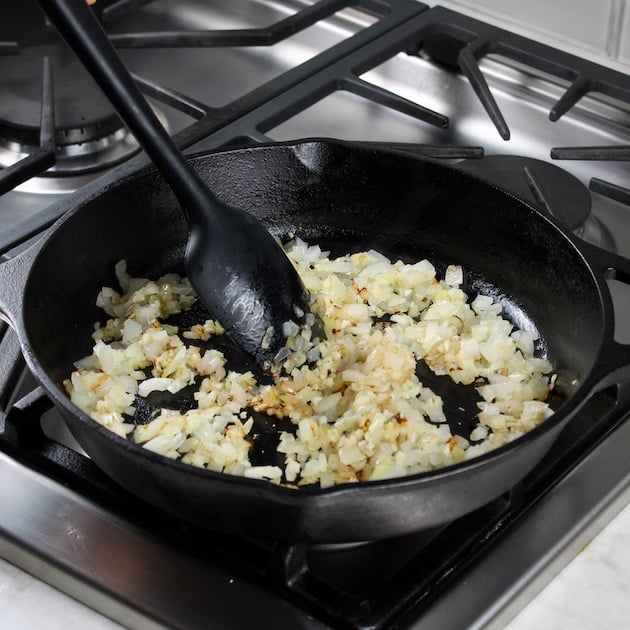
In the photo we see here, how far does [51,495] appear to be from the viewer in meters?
0.81

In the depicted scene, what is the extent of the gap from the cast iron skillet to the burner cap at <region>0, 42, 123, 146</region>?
232 mm

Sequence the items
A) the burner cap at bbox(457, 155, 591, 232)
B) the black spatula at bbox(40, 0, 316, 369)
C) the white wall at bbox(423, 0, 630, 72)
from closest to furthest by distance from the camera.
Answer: the black spatula at bbox(40, 0, 316, 369) → the burner cap at bbox(457, 155, 591, 232) → the white wall at bbox(423, 0, 630, 72)

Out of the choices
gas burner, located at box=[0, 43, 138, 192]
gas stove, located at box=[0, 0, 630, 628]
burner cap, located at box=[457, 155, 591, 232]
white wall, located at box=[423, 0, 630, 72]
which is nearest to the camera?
gas stove, located at box=[0, 0, 630, 628]

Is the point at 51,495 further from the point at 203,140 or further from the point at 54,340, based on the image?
the point at 203,140

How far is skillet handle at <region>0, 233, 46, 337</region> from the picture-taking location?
788 mm

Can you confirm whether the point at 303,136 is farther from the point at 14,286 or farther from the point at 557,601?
the point at 557,601

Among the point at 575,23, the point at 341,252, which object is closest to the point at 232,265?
the point at 341,252

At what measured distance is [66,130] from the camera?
1201 mm

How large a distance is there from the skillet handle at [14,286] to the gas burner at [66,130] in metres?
0.35

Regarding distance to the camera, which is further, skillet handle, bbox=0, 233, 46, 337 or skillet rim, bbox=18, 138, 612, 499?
skillet handle, bbox=0, 233, 46, 337

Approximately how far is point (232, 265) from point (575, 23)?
751 millimetres

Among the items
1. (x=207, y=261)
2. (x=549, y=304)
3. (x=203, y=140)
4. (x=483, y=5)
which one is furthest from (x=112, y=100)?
(x=483, y=5)

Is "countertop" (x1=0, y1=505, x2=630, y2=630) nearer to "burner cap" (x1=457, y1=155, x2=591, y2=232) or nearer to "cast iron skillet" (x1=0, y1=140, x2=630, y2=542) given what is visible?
"cast iron skillet" (x1=0, y1=140, x2=630, y2=542)

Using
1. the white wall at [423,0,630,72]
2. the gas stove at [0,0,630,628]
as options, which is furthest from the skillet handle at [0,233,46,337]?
the white wall at [423,0,630,72]
